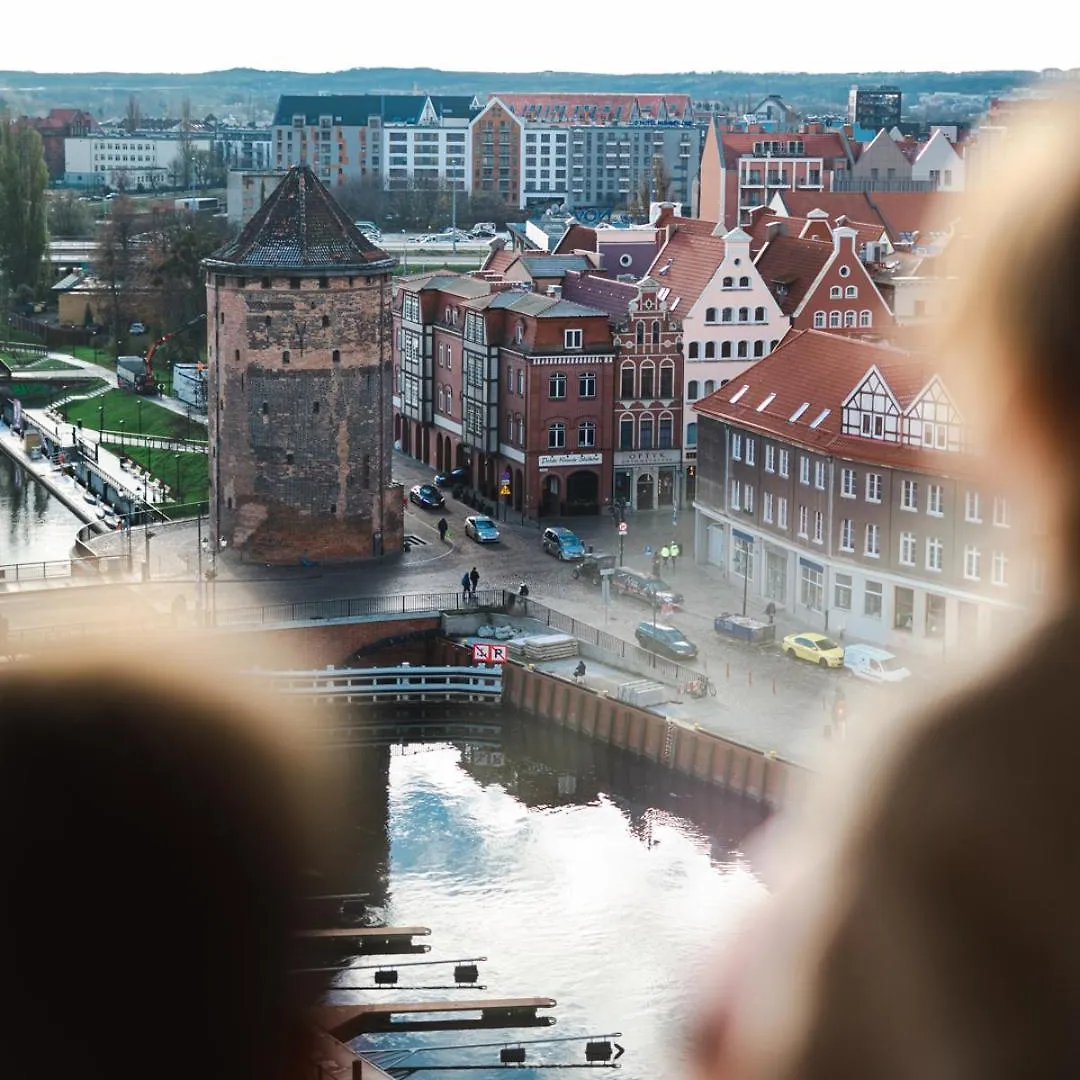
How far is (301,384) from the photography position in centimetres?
2520

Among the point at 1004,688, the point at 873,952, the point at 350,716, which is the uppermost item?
the point at 1004,688

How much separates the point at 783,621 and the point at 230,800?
63.0ft

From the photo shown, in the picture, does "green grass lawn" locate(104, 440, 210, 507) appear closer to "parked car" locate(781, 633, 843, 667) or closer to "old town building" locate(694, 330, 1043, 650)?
"old town building" locate(694, 330, 1043, 650)

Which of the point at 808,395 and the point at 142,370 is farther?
the point at 142,370

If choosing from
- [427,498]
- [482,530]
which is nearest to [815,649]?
[482,530]

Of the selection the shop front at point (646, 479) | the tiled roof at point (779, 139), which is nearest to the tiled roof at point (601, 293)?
the shop front at point (646, 479)

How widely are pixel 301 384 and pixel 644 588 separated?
17.0 ft

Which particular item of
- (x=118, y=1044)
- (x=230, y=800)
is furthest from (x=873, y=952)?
(x=230, y=800)

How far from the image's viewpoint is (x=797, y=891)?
4.49 ft

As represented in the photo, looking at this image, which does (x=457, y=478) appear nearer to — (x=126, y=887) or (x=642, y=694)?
(x=642, y=694)

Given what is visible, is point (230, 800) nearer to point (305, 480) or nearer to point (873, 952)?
point (873, 952)

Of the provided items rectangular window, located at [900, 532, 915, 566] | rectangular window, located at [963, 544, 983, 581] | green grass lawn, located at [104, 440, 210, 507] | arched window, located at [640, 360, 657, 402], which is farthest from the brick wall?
rectangular window, located at [963, 544, 983, 581]

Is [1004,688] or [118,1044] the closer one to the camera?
[1004,688]

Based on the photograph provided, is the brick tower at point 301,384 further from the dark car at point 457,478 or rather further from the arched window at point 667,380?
the arched window at point 667,380
